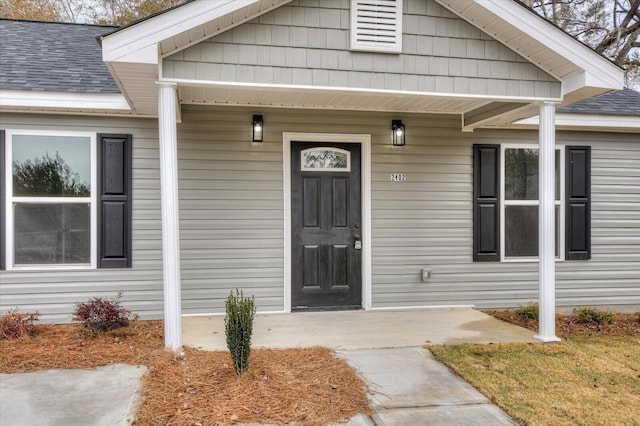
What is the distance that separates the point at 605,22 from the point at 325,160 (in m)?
12.3

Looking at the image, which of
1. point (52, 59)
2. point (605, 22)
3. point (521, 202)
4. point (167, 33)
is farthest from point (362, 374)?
point (605, 22)

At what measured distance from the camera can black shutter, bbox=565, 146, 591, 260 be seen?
6.28m

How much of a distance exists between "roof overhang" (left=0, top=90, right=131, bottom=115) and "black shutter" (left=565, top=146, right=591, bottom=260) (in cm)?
577

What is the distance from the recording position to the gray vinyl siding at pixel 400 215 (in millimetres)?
5488

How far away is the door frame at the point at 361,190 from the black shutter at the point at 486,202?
4.80 feet

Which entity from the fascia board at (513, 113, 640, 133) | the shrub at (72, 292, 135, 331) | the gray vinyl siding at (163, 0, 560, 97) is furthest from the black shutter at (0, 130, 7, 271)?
the fascia board at (513, 113, 640, 133)

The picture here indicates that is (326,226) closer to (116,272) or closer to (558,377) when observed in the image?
(116,272)

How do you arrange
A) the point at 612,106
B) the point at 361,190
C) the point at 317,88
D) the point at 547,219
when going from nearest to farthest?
the point at 317,88, the point at 547,219, the point at 361,190, the point at 612,106

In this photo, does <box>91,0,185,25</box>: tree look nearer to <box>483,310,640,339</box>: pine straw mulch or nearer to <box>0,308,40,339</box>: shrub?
<box>0,308,40,339</box>: shrub

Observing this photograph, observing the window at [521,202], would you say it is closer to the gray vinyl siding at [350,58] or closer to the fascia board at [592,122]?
the fascia board at [592,122]

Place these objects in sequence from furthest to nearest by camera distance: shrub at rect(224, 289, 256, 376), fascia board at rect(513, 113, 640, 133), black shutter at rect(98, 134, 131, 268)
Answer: fascia board at rect(513, 113, 640, 133) < black shutter at rect(98, 134, 131, 268) < shrub at rect(224, 289, 256, 376)

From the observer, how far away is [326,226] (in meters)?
5.80

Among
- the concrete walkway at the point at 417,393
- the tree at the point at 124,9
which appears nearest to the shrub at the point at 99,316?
the concrete walkway at the point at 417,393

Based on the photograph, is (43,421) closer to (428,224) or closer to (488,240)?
(428,224)
